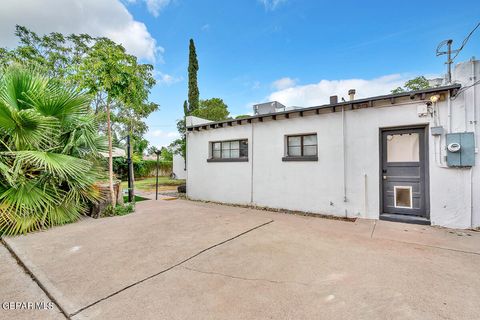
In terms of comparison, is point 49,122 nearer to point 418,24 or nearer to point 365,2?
point 365,2

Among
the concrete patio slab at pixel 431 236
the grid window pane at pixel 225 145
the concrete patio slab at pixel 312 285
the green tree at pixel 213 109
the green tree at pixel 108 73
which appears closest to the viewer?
the concrete patio slab at pixel 312 285

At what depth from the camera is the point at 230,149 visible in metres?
7.88

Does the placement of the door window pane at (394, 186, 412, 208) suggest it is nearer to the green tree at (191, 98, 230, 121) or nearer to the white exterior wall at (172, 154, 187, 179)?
the green tree at (191, 98, 230, 121)

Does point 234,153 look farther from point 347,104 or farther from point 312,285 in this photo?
point 312,285

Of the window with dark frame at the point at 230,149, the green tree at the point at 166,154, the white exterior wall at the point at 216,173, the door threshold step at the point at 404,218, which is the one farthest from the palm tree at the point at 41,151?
the green tree at the point at 166,154

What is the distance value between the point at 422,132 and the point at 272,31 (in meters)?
7.32

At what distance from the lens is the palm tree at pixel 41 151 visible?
4.05 metres

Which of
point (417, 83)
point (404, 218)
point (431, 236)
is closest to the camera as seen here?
point (431, 236)

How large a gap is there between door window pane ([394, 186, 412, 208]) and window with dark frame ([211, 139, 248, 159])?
4.40 metres

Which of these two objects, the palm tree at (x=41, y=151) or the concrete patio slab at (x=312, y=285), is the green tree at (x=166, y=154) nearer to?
the palm tree at (x=41, y=151)

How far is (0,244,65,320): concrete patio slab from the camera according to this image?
1.94 m

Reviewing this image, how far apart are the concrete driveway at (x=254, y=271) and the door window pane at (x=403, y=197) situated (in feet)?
1.83

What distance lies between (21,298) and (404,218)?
6.65m

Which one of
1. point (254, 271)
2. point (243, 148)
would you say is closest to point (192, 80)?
point (243, 148)
